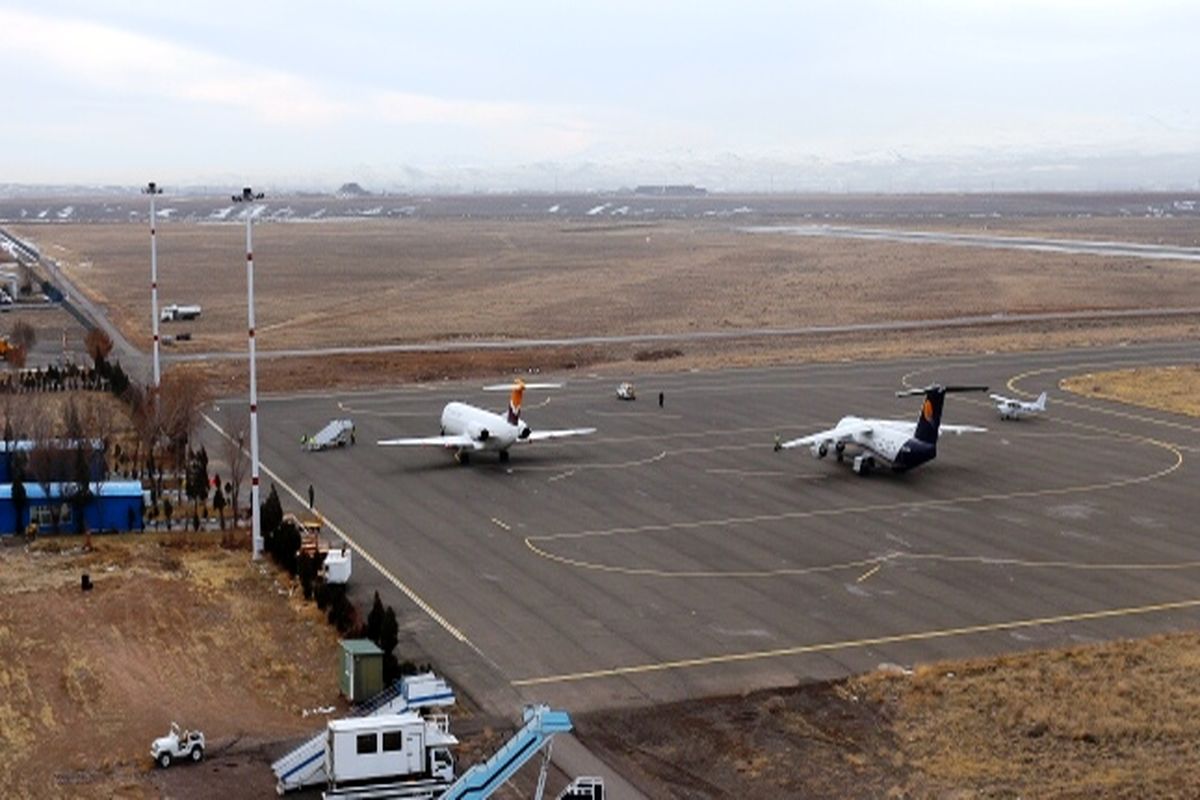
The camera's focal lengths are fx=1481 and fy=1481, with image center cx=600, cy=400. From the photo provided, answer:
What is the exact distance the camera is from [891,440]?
2805 inches

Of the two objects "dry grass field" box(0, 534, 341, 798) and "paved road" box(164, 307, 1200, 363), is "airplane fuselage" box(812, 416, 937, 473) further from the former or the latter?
"paved road" box(164, 307, 1200, 363)

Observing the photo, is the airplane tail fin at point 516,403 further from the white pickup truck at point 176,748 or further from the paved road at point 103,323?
the paved road at point 103,323

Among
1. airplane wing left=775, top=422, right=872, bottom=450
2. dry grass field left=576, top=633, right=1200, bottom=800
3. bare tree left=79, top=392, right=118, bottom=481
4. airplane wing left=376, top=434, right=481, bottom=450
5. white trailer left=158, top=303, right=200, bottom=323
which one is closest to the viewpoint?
dry grass field left=576, top=633, right=1200, bottom=800

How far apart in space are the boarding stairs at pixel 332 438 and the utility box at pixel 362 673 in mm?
38782

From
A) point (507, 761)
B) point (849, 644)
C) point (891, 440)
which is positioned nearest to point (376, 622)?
point (507, 761)

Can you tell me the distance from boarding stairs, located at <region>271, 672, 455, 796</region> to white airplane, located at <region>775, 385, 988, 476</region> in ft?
114

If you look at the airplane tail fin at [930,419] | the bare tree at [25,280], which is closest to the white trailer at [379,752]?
the airplane tail fin at [930,419]

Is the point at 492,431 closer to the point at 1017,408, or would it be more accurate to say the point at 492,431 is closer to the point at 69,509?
the point at 69,509

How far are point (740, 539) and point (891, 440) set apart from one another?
48.4 feet

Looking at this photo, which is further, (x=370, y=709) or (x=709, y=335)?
(x=709, y=335)

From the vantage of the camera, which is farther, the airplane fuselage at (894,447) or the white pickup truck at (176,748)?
the airplane fuselage at (894,447)

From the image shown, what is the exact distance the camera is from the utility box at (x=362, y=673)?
4066 cm

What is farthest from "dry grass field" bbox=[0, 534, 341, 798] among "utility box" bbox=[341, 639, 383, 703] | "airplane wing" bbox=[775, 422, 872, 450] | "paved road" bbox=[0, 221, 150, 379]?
"paved road" bbox=[0, 221, 150, 379]

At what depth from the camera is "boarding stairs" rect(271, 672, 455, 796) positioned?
34.5 m
